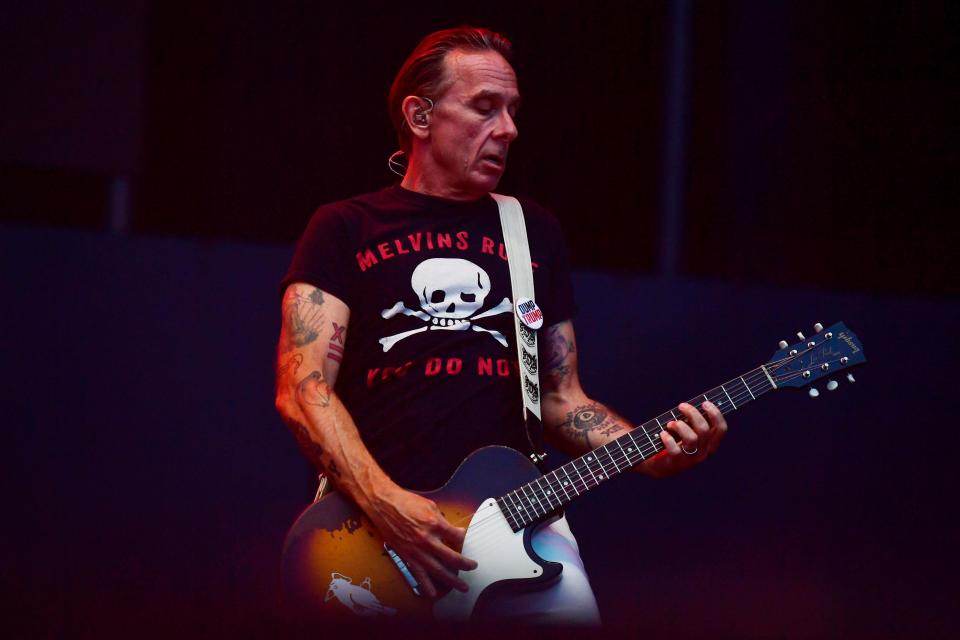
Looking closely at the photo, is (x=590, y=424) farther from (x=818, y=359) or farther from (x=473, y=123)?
(x=473, y=123)

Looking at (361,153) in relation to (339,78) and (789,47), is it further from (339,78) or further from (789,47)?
(789,47)

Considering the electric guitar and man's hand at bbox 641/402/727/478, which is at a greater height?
man's hand at bbox 641/402/727/478

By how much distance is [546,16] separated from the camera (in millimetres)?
3803

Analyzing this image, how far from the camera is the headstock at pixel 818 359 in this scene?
86.9 inches

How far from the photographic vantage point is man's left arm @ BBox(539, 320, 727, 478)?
6.89 ft

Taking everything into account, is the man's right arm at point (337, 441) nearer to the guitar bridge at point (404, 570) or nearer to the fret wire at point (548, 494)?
the guitar bridge at point (404, 570)

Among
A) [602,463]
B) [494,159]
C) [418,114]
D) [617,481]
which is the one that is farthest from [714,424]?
[617,481]

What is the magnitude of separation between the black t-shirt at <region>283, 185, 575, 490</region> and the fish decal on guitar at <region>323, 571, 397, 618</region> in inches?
9.3

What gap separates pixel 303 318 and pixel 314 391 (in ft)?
0.54

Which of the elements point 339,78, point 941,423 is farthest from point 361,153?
point 941,423

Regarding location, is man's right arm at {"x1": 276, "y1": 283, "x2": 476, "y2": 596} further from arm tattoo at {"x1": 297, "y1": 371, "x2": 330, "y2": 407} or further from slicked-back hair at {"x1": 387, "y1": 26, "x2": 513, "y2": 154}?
slicked-back hair at {"x1": 387, "y1": 26, "x2": 513, "y2": 154}

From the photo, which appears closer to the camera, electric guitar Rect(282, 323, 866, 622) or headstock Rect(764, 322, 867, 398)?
electric guitar Rect(282, 323, 866, 622)

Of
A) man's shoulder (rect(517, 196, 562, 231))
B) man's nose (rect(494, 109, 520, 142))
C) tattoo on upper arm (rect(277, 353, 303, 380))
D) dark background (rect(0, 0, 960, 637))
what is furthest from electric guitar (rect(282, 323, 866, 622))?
dark background (rect(0, 0, 960, 637))

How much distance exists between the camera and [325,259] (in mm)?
2193
